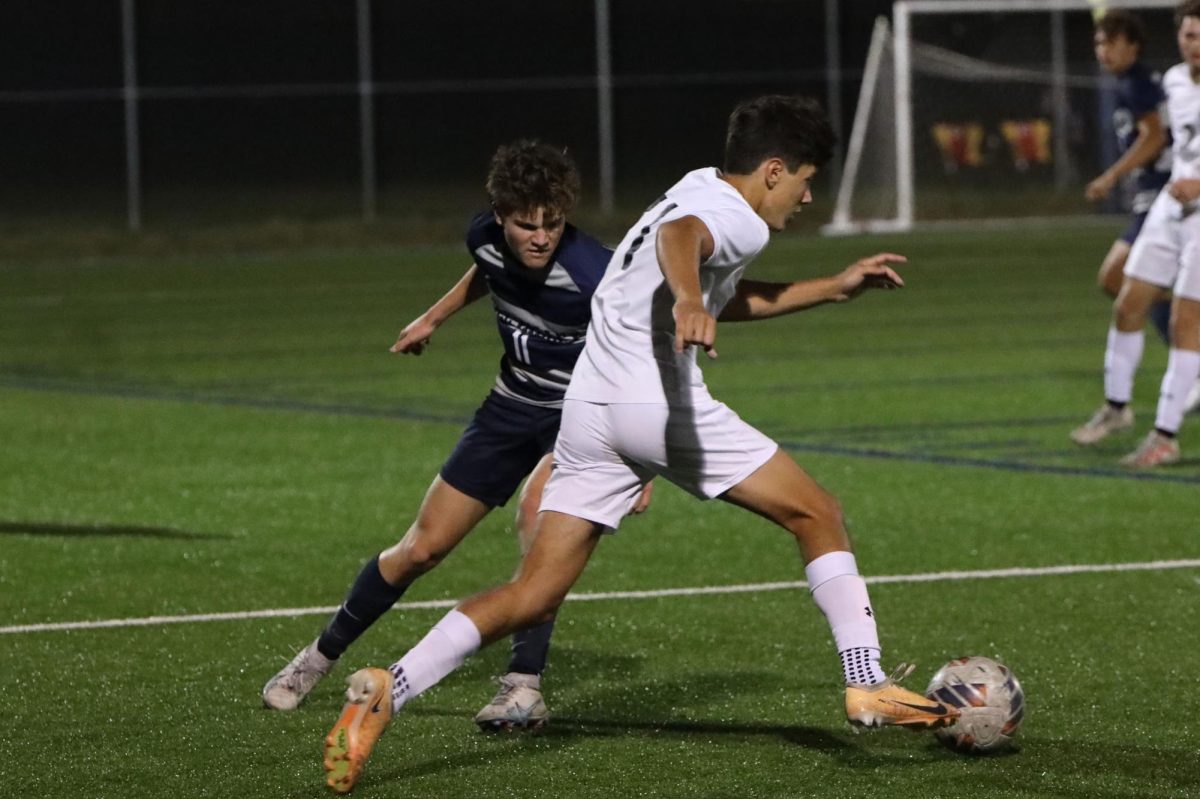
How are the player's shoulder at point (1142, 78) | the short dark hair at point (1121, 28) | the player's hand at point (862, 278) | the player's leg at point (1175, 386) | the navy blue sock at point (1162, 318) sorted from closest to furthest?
the player's hand at point (862, 278) < the player's leg at point (1175, 386) < the short dark hair at point (1121, 28) < the player's shoulder at point (1142, 78) < the navy blue sock at point (1162, 318)

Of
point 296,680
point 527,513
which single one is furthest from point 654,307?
point 296,680

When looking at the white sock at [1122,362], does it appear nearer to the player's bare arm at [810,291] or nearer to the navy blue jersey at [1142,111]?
the navy blue jersey at [1142,111]

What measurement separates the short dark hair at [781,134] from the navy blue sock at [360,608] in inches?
60.2

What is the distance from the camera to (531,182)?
5785mm

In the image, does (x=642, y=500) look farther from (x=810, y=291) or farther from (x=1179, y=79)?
(x=1179, y=79)

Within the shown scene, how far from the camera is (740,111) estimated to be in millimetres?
5613

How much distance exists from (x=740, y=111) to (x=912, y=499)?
184 inches

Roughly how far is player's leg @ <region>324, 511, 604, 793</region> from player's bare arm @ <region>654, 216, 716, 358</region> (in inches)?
21.5

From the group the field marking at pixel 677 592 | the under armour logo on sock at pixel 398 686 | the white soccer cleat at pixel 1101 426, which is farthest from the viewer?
the white soccer cleat at pixel 1101 426

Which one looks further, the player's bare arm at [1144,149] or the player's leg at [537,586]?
the player's bare arm at [1144,149]

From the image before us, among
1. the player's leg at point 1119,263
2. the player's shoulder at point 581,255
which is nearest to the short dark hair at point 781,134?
the player's shoulder at point 581,255

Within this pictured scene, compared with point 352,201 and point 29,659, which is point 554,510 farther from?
point 352,201

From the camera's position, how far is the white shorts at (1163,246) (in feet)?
36.5

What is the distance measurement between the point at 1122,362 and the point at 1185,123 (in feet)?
3.99
